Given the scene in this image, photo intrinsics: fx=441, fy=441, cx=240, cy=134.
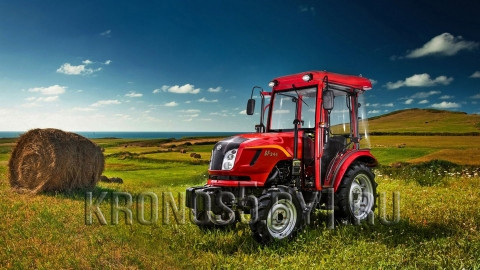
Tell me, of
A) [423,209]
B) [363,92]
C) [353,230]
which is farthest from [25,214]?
[423,209]

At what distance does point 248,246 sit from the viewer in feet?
20.8

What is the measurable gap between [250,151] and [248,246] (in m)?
1.37

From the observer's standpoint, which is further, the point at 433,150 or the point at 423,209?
the point at 433,150

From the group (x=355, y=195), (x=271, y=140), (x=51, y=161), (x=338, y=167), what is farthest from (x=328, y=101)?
(x=51, y=161)

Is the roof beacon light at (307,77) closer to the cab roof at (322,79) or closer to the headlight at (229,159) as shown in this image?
the cab roof at (322,79)

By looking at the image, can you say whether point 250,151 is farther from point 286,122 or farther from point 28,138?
point 28,138

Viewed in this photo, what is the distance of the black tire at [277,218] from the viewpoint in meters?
6.21

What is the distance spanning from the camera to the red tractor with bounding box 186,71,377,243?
6.49m

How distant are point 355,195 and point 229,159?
2.72m

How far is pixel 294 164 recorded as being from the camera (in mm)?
6832

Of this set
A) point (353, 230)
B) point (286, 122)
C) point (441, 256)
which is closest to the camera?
point (441, 256)

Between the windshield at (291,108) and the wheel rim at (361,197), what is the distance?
4.99ft

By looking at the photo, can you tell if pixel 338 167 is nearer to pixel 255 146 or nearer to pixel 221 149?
pixel 255 146

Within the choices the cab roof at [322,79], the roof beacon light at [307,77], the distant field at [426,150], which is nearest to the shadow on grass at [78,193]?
the cab roof at [322,79]
